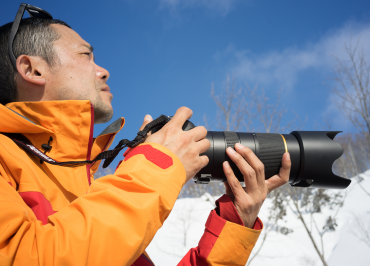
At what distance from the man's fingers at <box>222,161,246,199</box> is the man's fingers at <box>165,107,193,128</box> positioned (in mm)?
354

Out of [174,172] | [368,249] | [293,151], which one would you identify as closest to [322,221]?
[368,249]

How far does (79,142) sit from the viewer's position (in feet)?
3.65

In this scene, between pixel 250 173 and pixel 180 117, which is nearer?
pixel 180 117

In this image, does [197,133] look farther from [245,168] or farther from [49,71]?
[49,71]

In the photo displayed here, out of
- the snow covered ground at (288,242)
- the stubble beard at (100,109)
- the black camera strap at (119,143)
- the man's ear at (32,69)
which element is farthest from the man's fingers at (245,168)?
the snow covered ground at (288,242)

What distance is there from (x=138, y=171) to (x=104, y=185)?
11cm

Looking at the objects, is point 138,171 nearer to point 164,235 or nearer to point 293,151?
point 293,151

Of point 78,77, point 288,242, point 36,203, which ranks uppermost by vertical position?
point 78,77

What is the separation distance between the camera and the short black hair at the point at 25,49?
1.27 meters

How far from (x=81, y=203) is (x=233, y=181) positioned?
2.50 feet

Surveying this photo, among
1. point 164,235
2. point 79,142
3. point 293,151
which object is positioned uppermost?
point 293,151

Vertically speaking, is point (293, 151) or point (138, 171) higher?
point (293, 151)

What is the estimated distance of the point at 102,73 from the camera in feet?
4.51

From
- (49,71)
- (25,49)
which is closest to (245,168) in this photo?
(49,71)
